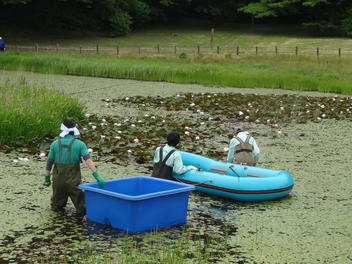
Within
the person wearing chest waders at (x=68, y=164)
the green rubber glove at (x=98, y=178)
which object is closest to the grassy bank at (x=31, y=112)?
the person wearing chest waders at (x=68, y=164)

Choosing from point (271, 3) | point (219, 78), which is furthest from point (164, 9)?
point (219, 78)

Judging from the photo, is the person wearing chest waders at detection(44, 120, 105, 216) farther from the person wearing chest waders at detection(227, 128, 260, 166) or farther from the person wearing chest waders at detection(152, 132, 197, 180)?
the person wearing chest waders at detection(227, 128, 260, 166)

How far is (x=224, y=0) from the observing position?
47.9 m

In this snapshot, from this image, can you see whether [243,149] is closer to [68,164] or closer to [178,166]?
[178,166]

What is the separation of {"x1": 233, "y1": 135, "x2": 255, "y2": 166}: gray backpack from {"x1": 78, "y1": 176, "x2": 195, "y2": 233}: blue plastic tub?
175 cm

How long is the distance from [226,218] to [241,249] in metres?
0.92

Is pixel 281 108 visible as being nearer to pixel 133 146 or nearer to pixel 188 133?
pixel 188 133

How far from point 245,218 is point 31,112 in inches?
200

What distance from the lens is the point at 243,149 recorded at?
25.6 feet

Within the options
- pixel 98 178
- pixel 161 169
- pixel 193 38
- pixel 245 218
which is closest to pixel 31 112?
pixel 161 169

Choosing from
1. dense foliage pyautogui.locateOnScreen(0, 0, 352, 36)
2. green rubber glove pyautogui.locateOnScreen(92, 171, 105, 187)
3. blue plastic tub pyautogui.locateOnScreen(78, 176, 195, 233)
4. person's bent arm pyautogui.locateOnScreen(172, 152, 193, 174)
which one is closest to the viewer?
blue plastic tub pyautogui.locateOnScreen(78, 176, 195, 233)

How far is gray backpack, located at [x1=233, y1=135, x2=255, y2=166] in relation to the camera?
7.78 meters

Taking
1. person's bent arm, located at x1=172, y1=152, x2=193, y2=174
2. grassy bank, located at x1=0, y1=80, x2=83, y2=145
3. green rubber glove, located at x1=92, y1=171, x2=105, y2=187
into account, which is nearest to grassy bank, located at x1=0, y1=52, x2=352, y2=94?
grassy bank, located at x1=0, y1=80, x2=83, y2=145

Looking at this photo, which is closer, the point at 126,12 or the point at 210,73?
the point at 210,73
